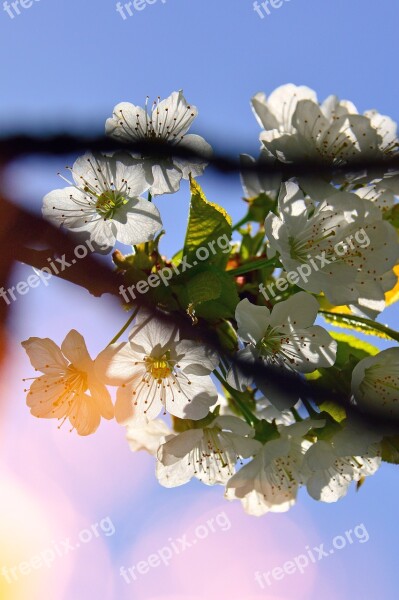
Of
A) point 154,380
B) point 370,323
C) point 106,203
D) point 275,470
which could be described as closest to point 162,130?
point 106,203

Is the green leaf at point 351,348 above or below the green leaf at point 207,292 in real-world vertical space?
below

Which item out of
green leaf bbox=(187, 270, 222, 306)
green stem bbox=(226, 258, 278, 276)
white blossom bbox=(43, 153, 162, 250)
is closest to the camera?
green leaf bbox=(187, 270, 222, 306)

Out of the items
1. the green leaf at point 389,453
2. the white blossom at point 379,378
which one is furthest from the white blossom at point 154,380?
the green leaf at point 389,453

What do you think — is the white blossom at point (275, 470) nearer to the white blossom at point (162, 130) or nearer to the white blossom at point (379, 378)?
the white blossom at point (379, 378)

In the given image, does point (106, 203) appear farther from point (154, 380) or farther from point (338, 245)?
point (338, 245)

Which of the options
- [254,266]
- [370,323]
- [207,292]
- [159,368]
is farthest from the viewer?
[370,323]

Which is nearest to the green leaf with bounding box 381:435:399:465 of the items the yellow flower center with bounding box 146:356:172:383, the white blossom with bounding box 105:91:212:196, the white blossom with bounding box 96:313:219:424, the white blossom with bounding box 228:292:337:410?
the white blossom with bounding box 228:292:337:410

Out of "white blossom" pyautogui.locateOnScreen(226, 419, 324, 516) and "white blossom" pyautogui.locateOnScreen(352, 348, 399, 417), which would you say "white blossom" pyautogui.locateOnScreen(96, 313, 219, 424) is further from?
"white blossom" pyautogui.locateOnScreen(352, 348, 399, 417)

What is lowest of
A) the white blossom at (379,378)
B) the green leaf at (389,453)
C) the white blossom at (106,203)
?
the green leaf at (389,453)
